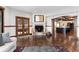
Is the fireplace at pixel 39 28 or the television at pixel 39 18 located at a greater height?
the television at pixel 39 18

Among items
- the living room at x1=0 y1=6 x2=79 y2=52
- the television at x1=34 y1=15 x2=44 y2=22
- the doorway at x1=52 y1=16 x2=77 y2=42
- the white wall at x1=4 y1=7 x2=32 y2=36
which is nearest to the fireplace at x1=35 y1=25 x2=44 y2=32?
the living room at x1=0 y1=6 x2=79 y2=52

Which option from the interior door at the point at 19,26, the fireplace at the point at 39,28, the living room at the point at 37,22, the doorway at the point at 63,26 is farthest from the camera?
the doorway at the point at 63,26

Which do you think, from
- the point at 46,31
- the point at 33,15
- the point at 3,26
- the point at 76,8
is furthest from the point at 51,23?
the point at 3,26

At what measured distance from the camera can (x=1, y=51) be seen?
272 cm

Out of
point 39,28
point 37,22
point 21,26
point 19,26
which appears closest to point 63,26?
point 39,28

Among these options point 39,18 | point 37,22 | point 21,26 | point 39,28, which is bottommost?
point 39,28

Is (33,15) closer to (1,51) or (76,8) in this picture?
(76,8)

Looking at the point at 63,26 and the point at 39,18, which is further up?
the point at 39,18

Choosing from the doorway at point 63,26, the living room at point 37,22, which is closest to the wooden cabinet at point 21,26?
the living room at point 37,22

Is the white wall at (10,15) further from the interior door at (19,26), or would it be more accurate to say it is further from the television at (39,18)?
the television at (39,18)

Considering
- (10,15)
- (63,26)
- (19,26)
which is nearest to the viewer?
(10,15)

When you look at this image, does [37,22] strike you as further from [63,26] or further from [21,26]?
[63,26]

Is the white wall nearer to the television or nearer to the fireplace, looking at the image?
the television

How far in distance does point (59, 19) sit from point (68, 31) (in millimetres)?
1206
